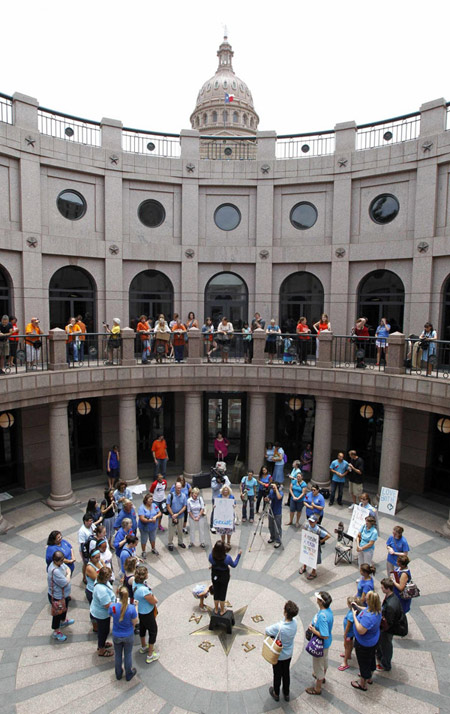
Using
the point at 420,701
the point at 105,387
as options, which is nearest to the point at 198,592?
the point at 420,701

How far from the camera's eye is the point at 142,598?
830 cm

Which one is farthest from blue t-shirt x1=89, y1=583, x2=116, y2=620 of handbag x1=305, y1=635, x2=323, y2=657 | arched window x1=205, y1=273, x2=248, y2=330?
arched window x1=205, y1=273, x2=248, y2=330

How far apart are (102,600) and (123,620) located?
0.71 meters

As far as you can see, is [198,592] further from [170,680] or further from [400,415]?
[400,415]

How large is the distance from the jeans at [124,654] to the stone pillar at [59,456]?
28.9 feet

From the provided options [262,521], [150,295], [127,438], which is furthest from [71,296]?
[262,521]

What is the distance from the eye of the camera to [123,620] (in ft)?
25.9

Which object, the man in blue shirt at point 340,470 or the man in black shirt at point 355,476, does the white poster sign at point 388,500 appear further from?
the man in blue shirt at point 340,470

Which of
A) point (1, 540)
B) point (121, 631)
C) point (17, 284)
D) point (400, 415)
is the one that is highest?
point (17, 284)

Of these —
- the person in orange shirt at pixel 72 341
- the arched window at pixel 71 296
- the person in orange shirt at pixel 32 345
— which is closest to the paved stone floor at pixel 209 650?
the person in orange shirt at pixel 32 345

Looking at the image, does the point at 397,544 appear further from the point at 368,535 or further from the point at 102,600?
the point at 102,600

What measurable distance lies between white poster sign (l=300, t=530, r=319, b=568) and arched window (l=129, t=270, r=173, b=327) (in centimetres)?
1269

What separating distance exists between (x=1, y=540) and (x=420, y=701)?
460 inches

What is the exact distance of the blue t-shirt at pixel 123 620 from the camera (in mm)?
7848
